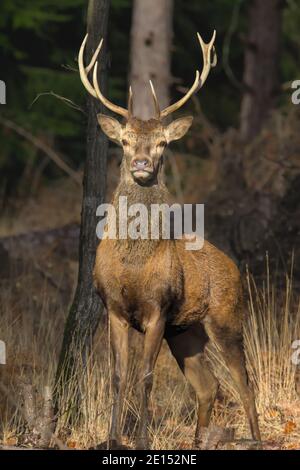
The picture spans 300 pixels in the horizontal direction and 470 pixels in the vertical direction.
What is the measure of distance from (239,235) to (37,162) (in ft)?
Result: 24.6

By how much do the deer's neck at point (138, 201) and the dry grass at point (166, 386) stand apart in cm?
105

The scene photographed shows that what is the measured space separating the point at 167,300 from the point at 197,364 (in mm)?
1092

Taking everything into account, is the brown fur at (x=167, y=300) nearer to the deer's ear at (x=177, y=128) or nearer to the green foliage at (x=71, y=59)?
the deer's ear at (x=177, y=128)

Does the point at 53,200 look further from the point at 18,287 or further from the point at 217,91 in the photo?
the point at 217,91

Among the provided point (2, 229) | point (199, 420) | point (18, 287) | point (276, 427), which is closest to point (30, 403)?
point (199, 420)

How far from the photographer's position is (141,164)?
804 centimetres

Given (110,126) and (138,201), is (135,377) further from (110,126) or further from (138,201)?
(110,126)

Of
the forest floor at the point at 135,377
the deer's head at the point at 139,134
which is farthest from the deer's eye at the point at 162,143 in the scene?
the forest floor at the point at 135,377

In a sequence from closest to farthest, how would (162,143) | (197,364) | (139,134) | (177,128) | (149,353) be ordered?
1. (149,353)
2. (139,134)
3. (162,143)
4. (177,128)
5. (197,364)

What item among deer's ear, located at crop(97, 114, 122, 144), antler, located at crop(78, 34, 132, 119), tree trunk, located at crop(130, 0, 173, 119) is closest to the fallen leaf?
deer's ear, located at crop(97, 114, 122, 144)

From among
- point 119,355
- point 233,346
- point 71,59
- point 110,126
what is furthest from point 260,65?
point 119,355

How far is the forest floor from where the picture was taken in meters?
8.45

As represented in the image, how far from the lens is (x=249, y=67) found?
19.7 m

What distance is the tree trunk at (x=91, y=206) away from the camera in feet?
29.5
